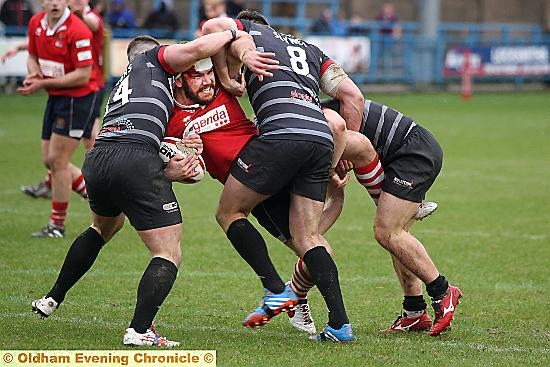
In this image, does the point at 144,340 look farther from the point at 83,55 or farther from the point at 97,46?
the point at 97,46

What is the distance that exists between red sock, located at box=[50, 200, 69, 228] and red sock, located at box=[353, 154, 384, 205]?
4.31 metres

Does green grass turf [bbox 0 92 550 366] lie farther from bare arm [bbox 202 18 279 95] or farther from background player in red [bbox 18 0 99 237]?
bare arm [bbox 202 18 279 95]

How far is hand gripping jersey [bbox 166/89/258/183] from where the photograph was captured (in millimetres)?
6754

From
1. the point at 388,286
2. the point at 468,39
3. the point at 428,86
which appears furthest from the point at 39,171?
the point at 468,39

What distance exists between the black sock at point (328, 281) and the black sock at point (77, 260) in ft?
4.44

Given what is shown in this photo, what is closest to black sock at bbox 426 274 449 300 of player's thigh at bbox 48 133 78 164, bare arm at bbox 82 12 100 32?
player's thigh at bbox 48 133 78 164

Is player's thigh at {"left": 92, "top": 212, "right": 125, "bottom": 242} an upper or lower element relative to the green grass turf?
upper

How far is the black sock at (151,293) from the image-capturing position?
20.6ft

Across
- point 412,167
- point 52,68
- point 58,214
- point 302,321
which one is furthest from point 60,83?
point 412,167

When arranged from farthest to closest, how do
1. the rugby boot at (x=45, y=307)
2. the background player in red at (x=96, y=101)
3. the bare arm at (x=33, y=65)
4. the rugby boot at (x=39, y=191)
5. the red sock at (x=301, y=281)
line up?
the rugby boot at (x=39, y=191) < the background player in red at (x=96, y=101) < the bare arm at (x=33, y=65) < the red sock at (x=301, y=281) < the rugby boot at (x=45, y=307)

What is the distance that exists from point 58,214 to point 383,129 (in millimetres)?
4494

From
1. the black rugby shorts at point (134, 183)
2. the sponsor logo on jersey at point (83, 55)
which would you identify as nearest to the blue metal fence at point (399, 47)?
the sponsor logo on jersey at point (83, 55)

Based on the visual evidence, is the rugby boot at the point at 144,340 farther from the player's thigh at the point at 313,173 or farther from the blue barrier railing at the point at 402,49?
the blue barrier railing at the point at 402,49

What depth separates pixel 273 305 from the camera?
6.67m
